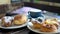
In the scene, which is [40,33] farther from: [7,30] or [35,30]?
[7,30]

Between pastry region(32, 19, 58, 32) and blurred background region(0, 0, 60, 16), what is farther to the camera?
blurred background region(0, 0, 60, 16)

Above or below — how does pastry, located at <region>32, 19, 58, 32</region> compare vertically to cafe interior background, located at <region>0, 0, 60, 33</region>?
above

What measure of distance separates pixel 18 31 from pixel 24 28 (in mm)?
58

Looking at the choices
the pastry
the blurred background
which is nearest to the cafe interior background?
the blurred background

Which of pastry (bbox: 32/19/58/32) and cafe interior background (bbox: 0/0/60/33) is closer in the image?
pastry (bbox: 32/19/58/32)

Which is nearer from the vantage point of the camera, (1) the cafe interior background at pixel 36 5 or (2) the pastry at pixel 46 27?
(2) the pastry at pixel 46 27

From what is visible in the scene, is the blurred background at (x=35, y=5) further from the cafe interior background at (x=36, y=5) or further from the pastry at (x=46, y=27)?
the pastry at (x=46, y=27)

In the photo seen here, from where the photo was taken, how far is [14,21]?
69cm

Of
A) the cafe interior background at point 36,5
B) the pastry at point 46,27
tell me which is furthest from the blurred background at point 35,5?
the pastry at point 46,27

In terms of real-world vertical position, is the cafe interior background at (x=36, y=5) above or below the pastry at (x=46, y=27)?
below

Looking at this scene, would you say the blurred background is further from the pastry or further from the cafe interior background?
the pastry

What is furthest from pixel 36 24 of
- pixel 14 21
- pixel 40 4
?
pixel 40 4

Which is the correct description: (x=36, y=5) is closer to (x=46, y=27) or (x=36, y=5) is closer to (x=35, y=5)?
(x=35, y=5)

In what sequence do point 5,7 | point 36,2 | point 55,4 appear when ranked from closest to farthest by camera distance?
point 5,7
point 55,4
point 36,2
